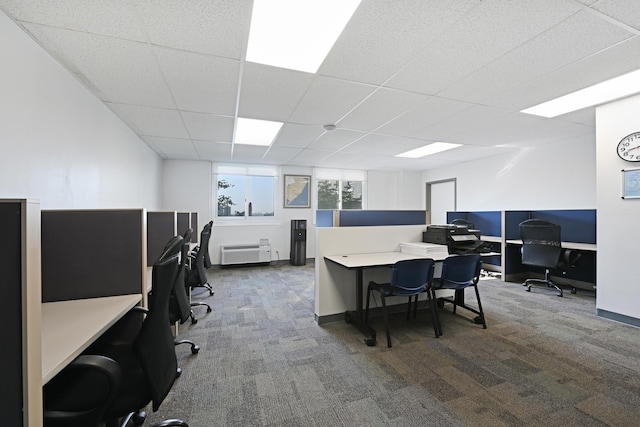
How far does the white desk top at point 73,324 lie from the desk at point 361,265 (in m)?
1.77

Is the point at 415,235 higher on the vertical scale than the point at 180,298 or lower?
higher

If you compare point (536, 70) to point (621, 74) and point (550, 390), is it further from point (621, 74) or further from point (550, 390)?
point (550, 390)

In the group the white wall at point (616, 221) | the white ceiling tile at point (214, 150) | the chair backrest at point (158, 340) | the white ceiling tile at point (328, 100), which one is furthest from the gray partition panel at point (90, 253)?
the white wall at point (616, 221)

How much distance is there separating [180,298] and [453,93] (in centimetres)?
321

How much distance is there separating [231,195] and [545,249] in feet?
20.4

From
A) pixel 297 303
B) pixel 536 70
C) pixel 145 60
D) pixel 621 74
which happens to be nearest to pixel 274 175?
pixel 297 303

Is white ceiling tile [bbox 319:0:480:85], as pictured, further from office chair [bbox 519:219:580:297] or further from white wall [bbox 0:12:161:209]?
office chair [bbox 519:219:580:297]

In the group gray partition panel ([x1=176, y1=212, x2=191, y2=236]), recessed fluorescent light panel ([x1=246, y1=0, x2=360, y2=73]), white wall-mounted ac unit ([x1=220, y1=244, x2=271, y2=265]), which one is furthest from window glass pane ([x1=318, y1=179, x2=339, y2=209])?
recessed fluorescent light panel ([x1=246, y1=0, x2=360, y2=73])

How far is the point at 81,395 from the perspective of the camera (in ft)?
3.61

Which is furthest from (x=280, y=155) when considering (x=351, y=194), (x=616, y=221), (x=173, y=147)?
(x=616, y=221)

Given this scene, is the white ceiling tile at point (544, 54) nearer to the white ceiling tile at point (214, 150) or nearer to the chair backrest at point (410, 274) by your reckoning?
the chair backrest at point (410, 274)

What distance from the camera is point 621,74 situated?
2.42m

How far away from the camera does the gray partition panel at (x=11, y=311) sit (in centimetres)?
73

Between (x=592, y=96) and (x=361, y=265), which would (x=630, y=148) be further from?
(x=361, y=265)
